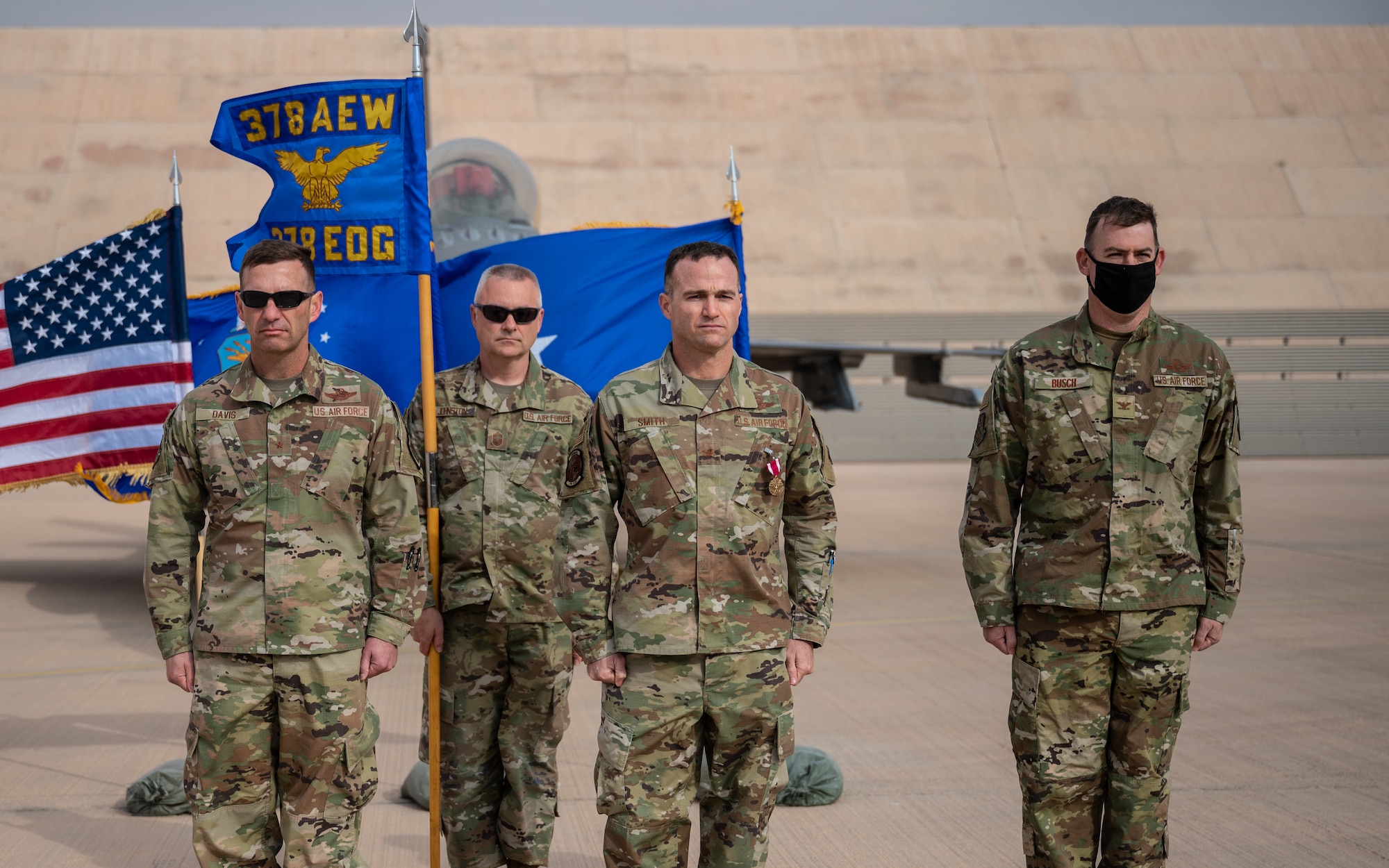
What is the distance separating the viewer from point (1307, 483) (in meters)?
19.6

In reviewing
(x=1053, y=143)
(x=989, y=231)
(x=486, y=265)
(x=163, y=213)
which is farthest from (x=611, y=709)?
(x=1053, y=143)

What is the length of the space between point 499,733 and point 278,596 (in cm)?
99

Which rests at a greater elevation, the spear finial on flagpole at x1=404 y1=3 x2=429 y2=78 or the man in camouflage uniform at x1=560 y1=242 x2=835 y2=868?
the spear finial on flagpole at x1=404 y1=3 x2=429 y2=78

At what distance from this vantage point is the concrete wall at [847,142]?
Answer: 28438mm

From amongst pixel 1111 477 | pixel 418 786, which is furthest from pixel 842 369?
pixel 1111 477

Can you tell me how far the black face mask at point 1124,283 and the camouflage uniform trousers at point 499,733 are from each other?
1.96 m

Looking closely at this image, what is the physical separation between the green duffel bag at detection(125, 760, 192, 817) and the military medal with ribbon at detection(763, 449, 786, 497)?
9.29 feet

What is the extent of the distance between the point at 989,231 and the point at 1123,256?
27.5m

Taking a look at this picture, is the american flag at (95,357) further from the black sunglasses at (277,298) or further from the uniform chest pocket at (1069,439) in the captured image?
the uniform chest pocket at (1069,439)

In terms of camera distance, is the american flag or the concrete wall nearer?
the american flag

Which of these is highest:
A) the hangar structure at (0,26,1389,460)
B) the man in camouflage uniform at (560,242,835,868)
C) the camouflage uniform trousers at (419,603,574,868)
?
the hangar structure at (0,26,1389,460)

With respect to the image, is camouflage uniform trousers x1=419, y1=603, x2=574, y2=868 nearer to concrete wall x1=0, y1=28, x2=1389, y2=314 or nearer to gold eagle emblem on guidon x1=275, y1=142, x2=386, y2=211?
gold eagle emblem on guidon x1=275, y1=142, x2=386, y2=211

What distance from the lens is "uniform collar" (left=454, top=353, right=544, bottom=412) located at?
13.2ft

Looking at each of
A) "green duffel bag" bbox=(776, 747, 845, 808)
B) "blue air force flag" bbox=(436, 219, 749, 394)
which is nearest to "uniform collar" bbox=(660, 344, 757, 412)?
"green duffel bag" bbox=(776, 747, 845, 808)
